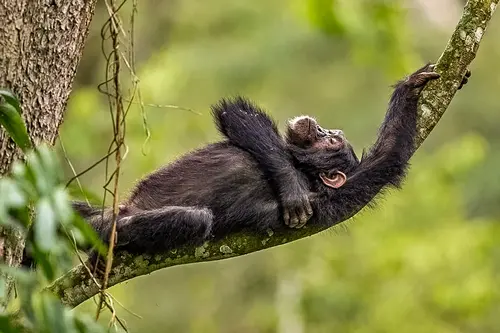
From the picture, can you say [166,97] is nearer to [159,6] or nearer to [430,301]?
[159,6]

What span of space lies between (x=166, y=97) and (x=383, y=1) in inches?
151

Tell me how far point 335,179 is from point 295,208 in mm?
489

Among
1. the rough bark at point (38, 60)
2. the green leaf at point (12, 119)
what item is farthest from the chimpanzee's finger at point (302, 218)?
the green leaf at point (12, 119)

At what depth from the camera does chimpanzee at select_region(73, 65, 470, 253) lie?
4.23m

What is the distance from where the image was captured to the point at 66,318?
2.22 meters

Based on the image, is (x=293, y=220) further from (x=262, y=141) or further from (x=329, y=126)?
(x=329, y=126)

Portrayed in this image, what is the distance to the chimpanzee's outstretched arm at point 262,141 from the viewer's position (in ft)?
14.8

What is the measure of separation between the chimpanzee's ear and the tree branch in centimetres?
41

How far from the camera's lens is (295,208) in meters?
4.30

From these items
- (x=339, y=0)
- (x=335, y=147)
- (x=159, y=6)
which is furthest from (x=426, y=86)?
(x=159, y=6)

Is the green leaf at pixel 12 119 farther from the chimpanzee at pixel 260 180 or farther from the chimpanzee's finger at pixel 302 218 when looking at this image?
the chimpanzee's finger at pixel 302 218

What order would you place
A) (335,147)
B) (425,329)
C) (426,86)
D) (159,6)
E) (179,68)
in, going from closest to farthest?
1. (426,86)
2. (335,147)
3. (425,329)
4. (159,6)
5. (179,68)

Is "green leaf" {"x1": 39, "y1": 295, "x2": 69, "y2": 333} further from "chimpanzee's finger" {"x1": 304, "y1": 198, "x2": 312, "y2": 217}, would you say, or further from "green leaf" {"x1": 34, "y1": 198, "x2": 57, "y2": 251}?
"chimpanzee's finger" {"x1": 304, "y1": 198, "x2": 312, "y2": 217}

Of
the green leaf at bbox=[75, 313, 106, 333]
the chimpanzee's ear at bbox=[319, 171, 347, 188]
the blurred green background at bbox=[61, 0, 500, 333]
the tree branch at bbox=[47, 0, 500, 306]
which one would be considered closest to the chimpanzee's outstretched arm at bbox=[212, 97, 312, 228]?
the chimpanzee's ear at bbox=[319, 171, 347, 188]
